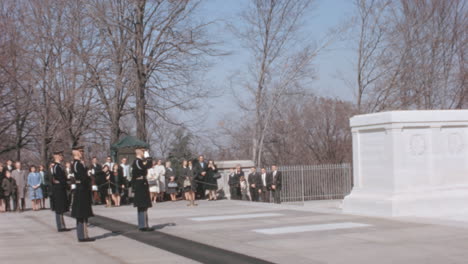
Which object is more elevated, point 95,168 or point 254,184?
point 95,168

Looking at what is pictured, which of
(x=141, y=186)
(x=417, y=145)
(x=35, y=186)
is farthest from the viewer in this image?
(x=35, y=186)

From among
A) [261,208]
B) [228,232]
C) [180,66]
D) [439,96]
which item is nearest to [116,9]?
[180,66]

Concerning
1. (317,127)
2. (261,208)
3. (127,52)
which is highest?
(127,52)

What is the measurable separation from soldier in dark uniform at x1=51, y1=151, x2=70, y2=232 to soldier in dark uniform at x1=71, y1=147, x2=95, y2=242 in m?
1.65

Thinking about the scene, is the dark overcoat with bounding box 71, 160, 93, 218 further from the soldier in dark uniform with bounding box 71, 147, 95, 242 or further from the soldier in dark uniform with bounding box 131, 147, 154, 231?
the soldier in dark uniform with bounding box 131, 147, 154, 231

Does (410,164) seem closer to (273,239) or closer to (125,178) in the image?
(273,239)

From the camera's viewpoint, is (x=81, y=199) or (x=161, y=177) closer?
(x=81, y=199)

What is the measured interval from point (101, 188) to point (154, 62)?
7.06 m

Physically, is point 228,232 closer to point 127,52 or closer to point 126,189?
point 126,189

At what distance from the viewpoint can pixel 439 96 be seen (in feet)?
116

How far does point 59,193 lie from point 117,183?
7974 millimetres

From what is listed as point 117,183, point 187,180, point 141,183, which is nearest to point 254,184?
point 187,180

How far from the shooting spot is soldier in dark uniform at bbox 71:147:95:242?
1229cm

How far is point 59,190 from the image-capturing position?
1441cm
